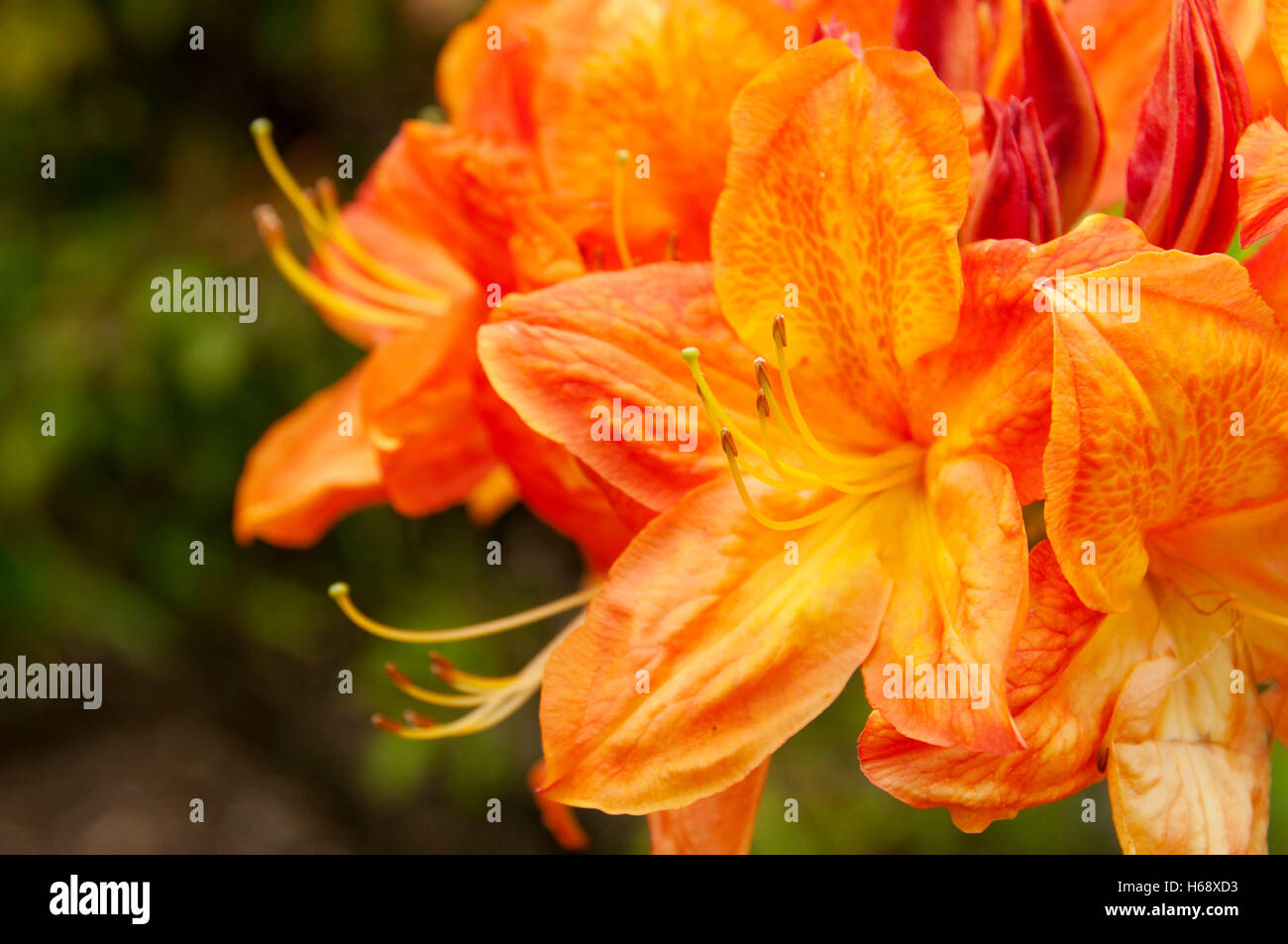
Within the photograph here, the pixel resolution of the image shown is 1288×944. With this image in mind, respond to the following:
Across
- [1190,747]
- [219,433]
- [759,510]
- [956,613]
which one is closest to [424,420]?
[759,510]

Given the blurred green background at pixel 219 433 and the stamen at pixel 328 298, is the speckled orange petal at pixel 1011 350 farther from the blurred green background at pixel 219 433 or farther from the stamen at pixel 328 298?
the blurred green background at pixel 219 433

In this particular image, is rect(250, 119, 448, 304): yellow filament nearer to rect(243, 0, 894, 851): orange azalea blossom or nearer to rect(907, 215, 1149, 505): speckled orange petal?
rect(243, 0, 894, 851): orange azalea blossom

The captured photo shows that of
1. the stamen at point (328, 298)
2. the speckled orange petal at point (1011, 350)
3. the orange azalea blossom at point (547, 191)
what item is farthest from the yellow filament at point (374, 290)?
the speckled orange petal at point (1011, 350)

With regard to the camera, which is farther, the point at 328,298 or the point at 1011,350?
the point at 328,298

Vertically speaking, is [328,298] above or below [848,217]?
above

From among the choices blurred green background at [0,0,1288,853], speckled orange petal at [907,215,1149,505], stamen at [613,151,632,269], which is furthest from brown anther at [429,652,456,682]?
blurred green background at [0,0,1288,853]

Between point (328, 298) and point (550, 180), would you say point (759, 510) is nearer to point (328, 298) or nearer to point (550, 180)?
point (550, 180)

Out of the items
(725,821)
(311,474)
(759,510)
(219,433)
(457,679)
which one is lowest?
(725,821)
